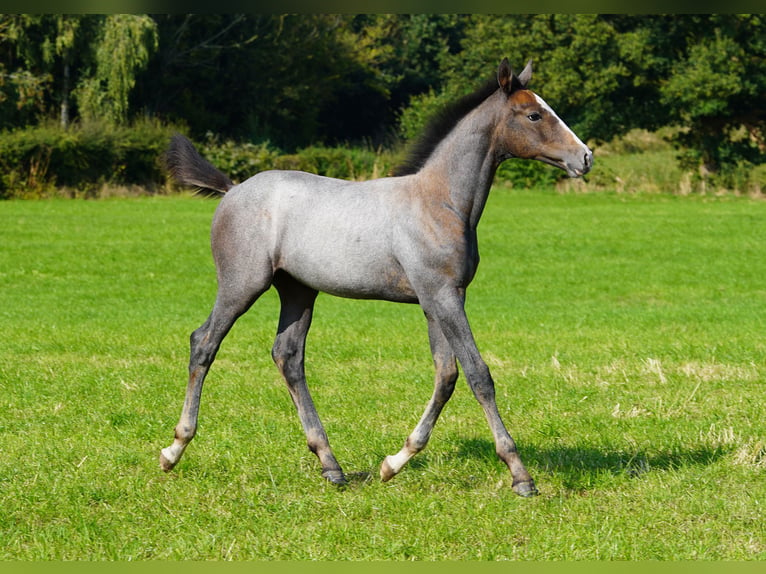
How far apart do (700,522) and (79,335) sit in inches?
414

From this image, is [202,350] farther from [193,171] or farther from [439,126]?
[439,126]

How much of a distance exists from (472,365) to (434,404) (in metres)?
0.44

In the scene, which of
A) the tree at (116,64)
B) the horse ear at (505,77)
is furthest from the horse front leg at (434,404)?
the tree at (116,64)

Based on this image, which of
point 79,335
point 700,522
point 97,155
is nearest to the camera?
point 700,522

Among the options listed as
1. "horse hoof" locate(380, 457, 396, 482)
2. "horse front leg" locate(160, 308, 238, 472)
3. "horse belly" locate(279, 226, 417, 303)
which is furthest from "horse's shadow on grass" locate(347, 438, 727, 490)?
"horse belly" locate(279, 226, 417, 303)

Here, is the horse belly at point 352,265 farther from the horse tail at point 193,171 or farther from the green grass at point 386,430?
the green grass at point 386,430

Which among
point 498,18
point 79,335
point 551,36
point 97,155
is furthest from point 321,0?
point 498,18

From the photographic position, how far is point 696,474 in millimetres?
7281

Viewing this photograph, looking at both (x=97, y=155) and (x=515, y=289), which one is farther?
(x=97, y=155)

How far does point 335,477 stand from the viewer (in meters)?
7.21

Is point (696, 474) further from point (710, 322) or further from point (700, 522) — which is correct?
point (710, 322)

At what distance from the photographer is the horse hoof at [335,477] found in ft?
23.6

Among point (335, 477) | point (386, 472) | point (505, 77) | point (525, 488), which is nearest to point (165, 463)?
point (335, 477)

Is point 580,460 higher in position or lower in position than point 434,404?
lower
